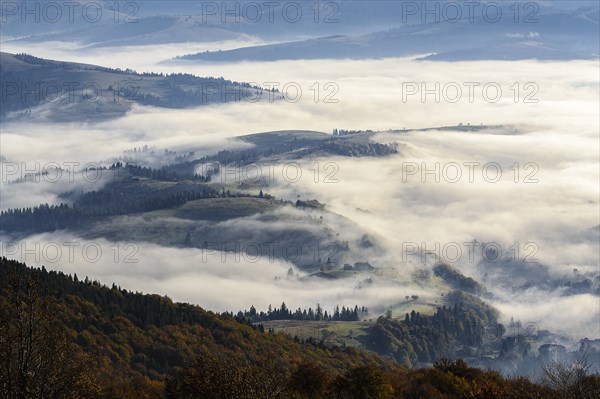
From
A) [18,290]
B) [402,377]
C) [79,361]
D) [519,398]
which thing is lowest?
[402,377]

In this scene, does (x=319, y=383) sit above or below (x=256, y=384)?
below

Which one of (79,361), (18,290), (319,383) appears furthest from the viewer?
(319,383)

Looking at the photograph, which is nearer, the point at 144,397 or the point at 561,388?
the point at 561,388

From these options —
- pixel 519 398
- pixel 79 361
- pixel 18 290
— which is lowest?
pixel 519 398

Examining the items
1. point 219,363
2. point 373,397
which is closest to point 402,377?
point 373,397

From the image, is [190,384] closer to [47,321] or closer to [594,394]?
[47,321]

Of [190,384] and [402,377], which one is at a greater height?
[190,384]

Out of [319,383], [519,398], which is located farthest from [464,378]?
[519,398]

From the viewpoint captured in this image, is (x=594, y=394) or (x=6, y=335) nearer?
(x=6, y=335)

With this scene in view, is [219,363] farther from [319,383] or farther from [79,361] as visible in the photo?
[319,383]

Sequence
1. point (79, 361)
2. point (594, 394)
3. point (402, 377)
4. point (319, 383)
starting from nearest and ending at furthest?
point (79, 361) < point (594, 394) < point (319, 383) < point (402, 377)
